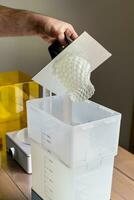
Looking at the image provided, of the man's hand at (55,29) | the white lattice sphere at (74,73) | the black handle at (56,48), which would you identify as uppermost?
the man's hand at (55,29)

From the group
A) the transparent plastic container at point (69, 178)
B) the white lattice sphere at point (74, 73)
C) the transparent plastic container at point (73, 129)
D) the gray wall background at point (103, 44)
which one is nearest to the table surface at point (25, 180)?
the transparent plastic container at point (69, 178)

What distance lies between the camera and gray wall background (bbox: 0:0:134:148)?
1623 mm

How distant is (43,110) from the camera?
30.2 inches

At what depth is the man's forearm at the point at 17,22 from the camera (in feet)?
2.83

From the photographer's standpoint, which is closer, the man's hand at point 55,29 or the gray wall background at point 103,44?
the man's hand at point 55,29

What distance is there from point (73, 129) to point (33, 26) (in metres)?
0.34

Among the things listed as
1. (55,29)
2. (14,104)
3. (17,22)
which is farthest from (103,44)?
(55,29)

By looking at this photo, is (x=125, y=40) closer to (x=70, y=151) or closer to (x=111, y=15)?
(x=111, y=15)

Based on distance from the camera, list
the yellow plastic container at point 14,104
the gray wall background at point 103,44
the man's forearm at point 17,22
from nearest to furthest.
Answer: the man's forearm at point 17,22
the yellow plastic container at point 14,104
the gray wall background at point 103,44

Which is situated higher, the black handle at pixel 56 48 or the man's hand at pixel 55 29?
the man's hand at pixel 55 29

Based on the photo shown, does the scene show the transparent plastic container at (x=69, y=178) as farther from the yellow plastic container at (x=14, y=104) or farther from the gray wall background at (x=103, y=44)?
the gray wall background at (x=103, y=44)

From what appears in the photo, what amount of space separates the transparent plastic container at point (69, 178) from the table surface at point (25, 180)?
0.10 meters

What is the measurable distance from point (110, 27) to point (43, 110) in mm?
1201

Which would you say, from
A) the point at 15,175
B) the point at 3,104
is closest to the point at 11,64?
the point at 3,104
